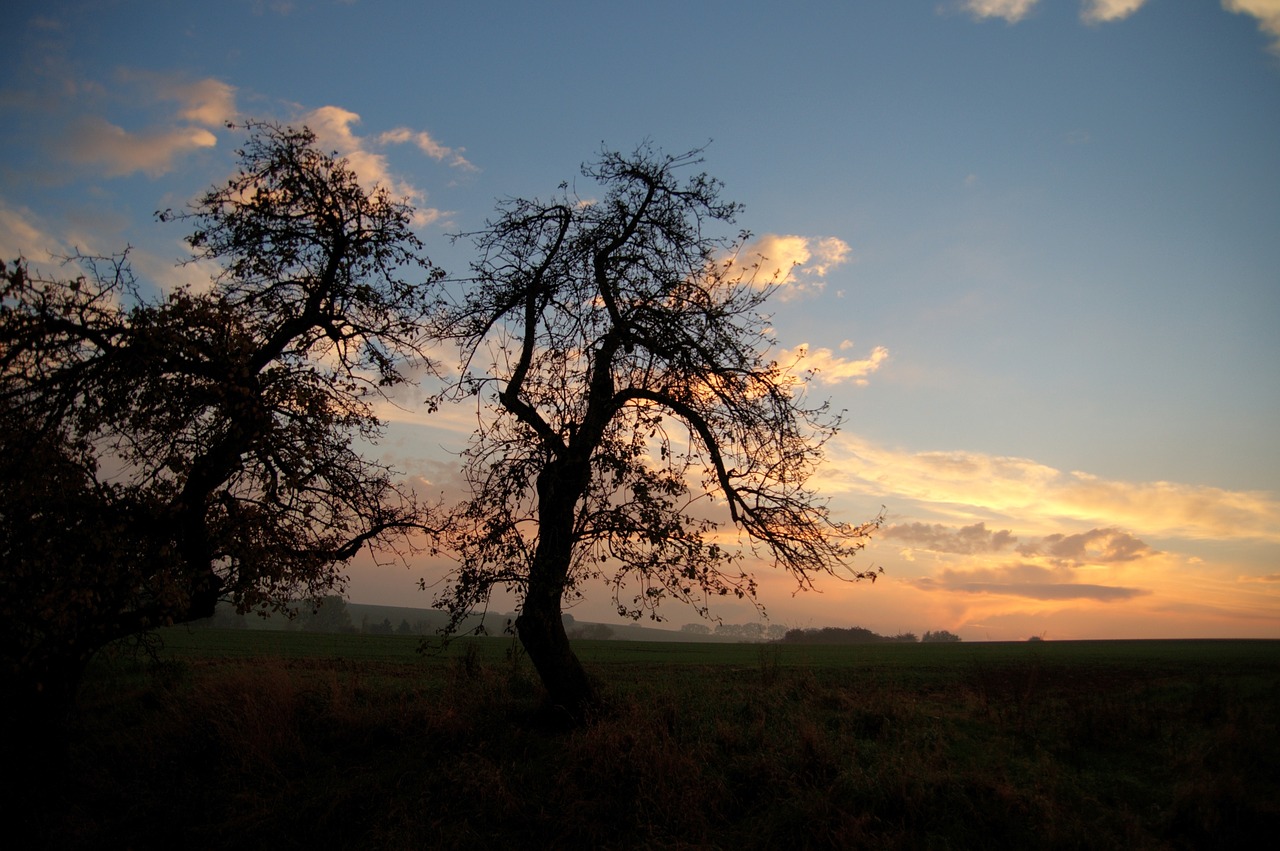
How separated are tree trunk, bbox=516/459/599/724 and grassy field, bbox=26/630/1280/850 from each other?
20.9 inches

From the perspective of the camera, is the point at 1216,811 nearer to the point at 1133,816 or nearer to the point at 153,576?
the point at 1133,816

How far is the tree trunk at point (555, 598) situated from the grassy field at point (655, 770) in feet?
1.74

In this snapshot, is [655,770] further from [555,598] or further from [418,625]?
[418,625]

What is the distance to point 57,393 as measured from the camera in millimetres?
9406

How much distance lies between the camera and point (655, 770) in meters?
8.88

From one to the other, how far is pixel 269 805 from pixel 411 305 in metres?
8.24

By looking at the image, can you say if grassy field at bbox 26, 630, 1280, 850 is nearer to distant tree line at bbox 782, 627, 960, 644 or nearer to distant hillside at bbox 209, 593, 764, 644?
distant hillside at bbox 209, 593, 764, 644

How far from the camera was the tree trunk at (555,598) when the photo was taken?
10945mm

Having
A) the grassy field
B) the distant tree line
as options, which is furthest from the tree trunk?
the distant tree line

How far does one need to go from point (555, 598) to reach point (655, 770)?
10.7 ft

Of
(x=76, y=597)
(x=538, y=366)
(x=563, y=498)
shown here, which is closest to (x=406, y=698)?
(x=563, y=498)

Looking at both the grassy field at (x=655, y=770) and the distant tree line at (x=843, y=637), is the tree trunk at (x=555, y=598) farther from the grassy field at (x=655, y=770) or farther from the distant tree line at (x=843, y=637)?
the distant tree line at (x=843, y=637)

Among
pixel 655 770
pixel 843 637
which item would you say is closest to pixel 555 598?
pixel 655 770

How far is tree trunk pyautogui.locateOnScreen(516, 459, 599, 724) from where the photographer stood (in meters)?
10.9
